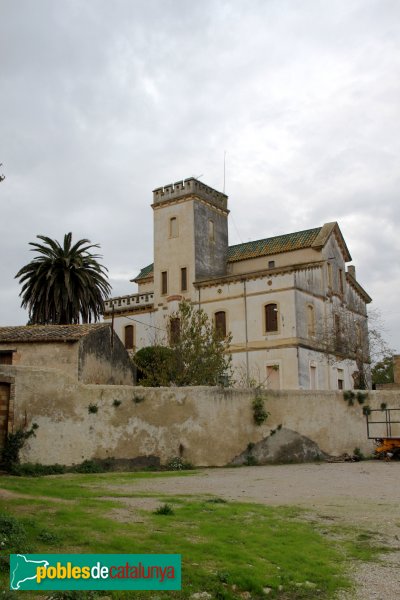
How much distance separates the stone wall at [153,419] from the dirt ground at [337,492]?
1.29 m

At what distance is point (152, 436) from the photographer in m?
19.4

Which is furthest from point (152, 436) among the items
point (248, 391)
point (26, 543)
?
point (26, 543)

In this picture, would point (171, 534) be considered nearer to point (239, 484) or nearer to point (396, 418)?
point (239, 484)

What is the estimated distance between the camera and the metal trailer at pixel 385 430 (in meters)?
23.3

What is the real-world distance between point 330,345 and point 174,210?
14.4 metres

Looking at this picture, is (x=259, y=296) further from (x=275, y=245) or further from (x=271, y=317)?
(x=275, y=245)

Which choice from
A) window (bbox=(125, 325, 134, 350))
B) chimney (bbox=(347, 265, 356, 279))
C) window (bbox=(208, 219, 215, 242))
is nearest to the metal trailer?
window (bbox=(208, 219, 215, 242))

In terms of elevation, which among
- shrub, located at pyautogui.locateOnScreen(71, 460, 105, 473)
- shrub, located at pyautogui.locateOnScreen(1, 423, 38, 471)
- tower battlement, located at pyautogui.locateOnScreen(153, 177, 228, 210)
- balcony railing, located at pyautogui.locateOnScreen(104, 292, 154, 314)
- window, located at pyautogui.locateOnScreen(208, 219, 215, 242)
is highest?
tower battlement, located at pyautogui.locateOnScreen(153, 177, 228, 210)

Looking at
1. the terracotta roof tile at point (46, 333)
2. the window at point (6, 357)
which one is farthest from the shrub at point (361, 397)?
the window at point (6, 357)

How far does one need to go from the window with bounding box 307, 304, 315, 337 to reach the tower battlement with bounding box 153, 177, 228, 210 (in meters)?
11.3

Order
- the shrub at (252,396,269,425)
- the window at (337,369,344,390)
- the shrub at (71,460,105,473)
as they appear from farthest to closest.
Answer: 1. the window at (337,369,344,390)
2. the shrub at (252,396,269,425)
3. the shrub at (71,460,105,473)

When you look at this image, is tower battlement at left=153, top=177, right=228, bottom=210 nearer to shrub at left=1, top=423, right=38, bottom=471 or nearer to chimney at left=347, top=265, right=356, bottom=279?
chimney at left=347, top=265, right=356, bottom=279

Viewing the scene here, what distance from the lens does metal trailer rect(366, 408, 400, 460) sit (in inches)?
917

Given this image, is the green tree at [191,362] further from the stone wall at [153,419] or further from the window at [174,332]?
the stone wall at [153,419]
